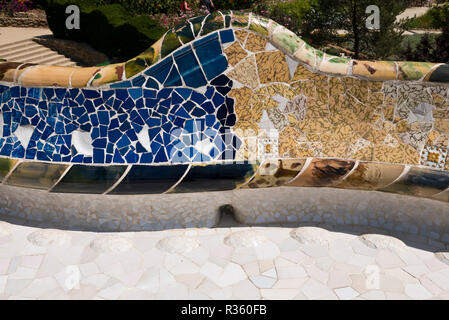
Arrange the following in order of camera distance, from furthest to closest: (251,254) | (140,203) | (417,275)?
1. (140,203)
2. (251,254)
3. (417,275)

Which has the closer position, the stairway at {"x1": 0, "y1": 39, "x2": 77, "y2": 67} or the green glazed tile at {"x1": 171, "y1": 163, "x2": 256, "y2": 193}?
the green glazed tile at {"x1": 171, "y1": 163, "x2": 256, "y2": 193}

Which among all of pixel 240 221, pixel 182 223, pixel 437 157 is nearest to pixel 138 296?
pixel 182 223

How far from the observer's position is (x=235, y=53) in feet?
10.3

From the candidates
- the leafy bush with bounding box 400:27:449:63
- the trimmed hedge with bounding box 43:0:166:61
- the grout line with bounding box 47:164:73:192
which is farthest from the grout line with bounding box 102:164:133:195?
the leafy bush with bounding box 400:27:449:63

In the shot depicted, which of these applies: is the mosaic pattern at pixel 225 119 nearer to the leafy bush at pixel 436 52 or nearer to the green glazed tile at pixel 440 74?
the green glazed tile at pixel 440 74

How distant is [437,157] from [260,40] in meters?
1.67

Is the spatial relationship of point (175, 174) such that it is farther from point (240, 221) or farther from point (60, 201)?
point (60, 201)

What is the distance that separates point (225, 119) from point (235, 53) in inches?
20.8

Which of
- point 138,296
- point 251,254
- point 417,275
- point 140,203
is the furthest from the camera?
point 140,203

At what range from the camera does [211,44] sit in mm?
3102

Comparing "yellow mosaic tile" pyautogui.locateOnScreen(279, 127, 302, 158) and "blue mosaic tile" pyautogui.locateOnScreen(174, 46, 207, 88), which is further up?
"blue mosaic tile" pyautogui.locateOnScreen(174, 46, 207, 88)

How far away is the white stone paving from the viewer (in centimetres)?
264

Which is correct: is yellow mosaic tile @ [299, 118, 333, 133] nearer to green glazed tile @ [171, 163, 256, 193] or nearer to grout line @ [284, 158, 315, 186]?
grout line @ [284, 158, 315, 186]

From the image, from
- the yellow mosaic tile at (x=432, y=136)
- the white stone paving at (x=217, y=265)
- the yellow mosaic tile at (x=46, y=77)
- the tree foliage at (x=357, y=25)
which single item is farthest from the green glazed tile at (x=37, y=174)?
the tree foliage at (x=357, y=25)
